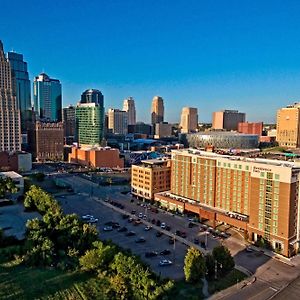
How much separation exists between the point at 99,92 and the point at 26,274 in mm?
170353

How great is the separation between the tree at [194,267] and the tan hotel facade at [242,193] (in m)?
14.1

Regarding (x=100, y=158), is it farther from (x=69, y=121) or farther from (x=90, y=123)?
(x=69, y=121)

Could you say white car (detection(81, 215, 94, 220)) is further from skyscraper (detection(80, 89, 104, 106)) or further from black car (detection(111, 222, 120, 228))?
skyscraper (detection(80, 89, 104, 106))

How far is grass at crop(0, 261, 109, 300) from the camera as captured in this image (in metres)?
27.3

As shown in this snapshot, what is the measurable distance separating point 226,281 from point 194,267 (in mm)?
4022

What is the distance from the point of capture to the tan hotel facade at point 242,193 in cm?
3903

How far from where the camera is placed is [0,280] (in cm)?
2953

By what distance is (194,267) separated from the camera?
29.8 meters

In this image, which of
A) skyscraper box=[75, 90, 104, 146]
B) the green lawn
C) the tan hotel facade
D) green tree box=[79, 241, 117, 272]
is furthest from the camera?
skyscraper box=[75, 90, 104, 146]

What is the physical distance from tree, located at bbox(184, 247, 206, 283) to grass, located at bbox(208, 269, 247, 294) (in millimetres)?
1534

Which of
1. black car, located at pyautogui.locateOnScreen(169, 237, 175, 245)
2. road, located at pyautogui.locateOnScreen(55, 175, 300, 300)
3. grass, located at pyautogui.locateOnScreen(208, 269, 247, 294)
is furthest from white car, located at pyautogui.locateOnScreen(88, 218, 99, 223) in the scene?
grass, located at pyautogui.locateOnScreen(208, 269, 247, 294)

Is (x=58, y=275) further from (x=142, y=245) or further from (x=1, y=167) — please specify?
(x=1, y=167)

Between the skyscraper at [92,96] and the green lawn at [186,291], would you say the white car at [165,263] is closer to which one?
the green lawn at [186,291]

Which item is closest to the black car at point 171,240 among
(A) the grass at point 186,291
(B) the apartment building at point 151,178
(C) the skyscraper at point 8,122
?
(A) the grass at point 186,291
